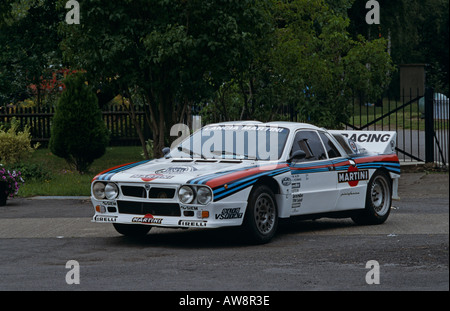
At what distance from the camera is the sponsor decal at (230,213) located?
1055 centimetres

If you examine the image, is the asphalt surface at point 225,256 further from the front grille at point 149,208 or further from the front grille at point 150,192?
the front grille at point 150,192

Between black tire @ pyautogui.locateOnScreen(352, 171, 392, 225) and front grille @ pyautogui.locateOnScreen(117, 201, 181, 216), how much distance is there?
3.49m

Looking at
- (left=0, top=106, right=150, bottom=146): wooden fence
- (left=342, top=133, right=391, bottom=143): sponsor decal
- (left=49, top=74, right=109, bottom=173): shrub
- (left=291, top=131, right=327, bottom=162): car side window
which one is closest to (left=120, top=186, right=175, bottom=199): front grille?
(left=291, top=131, right=327, bottom=162): car side window

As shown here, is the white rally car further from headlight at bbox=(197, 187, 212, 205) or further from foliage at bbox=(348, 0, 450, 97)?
foliage at bbox=(348, 0, 450, 97)

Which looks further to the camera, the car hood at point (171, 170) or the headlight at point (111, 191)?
the headlight at point (111, 191)

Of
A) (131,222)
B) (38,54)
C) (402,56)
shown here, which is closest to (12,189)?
(131,222)

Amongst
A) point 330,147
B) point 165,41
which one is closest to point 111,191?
point 330,147

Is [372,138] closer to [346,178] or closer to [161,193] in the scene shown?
[346,178]

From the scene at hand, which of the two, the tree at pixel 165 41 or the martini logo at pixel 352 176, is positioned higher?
the tree at pixel 165 41

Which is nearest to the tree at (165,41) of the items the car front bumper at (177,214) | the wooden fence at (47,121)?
the car front bumper at (177,214)

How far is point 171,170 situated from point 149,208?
59cm

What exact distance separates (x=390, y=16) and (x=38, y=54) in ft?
84.7

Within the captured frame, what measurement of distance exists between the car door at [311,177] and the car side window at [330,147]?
0.37ft

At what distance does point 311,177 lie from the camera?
12.0m
